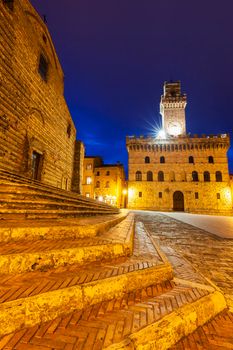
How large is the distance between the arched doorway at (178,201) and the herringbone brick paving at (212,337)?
3166 cm

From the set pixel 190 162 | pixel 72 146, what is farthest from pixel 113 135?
pixel 72 146

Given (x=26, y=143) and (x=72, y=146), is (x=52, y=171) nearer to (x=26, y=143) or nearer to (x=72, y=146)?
(x=26, y=143)

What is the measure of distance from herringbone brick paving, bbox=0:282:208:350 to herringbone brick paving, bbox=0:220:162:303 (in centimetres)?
27

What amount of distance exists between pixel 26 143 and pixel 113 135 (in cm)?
12902

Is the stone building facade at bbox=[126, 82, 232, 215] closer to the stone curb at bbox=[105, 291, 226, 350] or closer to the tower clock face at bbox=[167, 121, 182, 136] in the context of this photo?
the tower clock face at bbox=[167, 121, 182, 136]

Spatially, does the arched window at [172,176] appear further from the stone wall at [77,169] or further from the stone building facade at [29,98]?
the stone building facade at [29,98]

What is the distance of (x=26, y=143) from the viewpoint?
9812mm

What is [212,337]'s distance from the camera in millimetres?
1801

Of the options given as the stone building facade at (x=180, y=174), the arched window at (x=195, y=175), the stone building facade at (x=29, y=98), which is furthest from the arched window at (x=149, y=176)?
the stone building facade at (x=29, y=98)

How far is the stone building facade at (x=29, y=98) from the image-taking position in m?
8.20

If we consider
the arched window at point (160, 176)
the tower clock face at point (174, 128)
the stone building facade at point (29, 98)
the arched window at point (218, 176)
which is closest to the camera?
the stone building facade at point (29, 98)

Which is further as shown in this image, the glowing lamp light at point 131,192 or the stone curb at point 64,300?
the glowing lamp light at point 131,192

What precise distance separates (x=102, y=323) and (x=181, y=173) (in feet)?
110

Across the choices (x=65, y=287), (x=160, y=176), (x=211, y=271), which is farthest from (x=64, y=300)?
(x=160, y=176)
